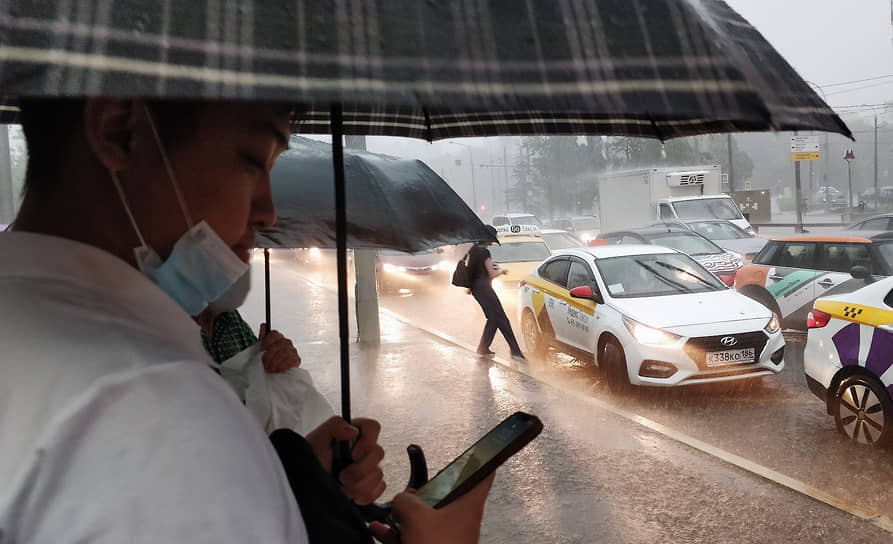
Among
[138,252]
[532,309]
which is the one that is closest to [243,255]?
[138,252]

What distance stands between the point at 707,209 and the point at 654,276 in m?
10.5

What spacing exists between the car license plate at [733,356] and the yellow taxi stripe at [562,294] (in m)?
1.52

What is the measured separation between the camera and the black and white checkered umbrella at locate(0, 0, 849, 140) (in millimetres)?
759

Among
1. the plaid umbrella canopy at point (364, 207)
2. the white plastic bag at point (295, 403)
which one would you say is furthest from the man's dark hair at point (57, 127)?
the plaid umbrella canopy at point (364, 207)

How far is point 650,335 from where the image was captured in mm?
7305

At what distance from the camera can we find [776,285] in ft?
32.0

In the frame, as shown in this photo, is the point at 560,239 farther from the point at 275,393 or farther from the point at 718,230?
the point at 275,393

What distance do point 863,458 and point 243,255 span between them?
18.5ft

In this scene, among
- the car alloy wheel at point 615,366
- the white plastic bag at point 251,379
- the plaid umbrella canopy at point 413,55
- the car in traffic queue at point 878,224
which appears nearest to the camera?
the plaid umbrella canopy at point 413,55

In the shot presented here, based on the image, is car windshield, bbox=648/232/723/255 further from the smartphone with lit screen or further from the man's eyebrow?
the man's eyebrow

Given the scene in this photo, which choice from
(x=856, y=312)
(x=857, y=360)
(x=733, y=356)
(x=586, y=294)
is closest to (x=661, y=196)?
(x=586, y=294)

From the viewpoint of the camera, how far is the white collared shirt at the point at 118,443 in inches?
A: 25.5

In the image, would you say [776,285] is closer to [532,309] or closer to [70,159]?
[532,309]

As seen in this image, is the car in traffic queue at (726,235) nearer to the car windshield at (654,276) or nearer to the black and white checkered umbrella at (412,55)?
the car windshield at (654,276)
